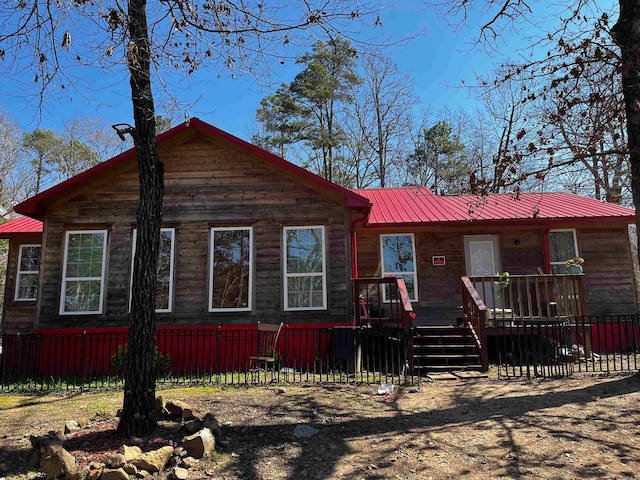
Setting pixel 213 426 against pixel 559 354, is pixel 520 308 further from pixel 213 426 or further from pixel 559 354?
pixel 213 426

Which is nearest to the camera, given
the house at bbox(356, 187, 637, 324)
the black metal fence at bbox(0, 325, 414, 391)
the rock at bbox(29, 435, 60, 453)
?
the rock at bbox(29, 435, 60, 453)

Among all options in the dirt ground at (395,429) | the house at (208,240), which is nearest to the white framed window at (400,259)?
the house at (208,240)

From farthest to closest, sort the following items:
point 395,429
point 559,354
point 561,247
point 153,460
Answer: point 561,247
point 559,354
point 395,429
point 153,460

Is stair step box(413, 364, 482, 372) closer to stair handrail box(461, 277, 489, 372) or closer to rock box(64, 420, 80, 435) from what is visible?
stair handrail box(461, 277, 489, 372)

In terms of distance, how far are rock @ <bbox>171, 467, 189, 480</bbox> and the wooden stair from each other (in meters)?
6.12

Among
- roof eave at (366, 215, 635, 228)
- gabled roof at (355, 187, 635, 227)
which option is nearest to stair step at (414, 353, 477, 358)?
gabled roof at (355, 187, 635, 227)

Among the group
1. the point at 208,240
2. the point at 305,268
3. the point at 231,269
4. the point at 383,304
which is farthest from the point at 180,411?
the point at 383,304

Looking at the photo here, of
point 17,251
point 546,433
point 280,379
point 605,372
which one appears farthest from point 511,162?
point 17,251

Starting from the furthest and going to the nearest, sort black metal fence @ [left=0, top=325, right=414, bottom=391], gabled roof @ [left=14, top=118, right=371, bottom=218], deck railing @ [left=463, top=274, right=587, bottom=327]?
gabled roof @ [left=14, top=118, right=371, bottom=218], deck railing @ [left=463, top=274, right=587, bottom=327], black metal fence @ [left=0, top=325, right=414, bottom=391]

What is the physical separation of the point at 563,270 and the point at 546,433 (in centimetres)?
985

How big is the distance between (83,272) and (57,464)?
25.8ft

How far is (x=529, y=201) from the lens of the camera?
15930 mm

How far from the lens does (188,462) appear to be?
15.2 ft

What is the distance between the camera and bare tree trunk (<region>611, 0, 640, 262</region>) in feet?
24.5
